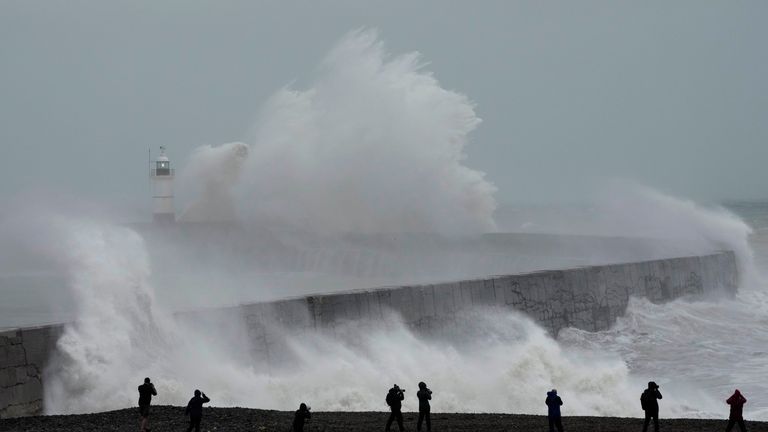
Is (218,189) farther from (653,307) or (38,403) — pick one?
(38,403)

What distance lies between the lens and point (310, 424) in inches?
325

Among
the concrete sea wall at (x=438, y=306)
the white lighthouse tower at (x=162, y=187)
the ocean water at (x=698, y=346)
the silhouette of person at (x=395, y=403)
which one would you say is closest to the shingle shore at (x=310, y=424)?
the silhouette of person at (x=395, y=403)

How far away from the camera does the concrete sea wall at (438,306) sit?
8867mm

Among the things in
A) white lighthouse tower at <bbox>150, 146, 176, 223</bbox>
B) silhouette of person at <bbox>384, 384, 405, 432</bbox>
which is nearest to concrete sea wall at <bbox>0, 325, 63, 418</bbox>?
silhouette of person at <bbox>384, 384, 405, 432</bbox>

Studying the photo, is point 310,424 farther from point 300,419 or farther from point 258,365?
point 258,365

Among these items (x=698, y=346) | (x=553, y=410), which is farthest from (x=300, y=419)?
(x=698, y=346)

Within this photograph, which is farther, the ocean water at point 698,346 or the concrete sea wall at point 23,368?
the ocean water at point 698,346

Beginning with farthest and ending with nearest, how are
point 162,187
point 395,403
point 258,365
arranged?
point 162,187 → point 258,365 → point 395,403

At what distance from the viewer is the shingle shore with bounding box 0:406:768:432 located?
7.92 m

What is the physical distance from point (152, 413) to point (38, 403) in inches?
49.2

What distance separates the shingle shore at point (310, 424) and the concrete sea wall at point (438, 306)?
0.72m

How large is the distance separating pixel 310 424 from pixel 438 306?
5.06 m

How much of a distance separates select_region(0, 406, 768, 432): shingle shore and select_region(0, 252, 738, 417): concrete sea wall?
72 cm

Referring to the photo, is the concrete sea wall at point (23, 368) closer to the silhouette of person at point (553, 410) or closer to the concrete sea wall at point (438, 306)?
the concrete sea wall at point (438, 306)
